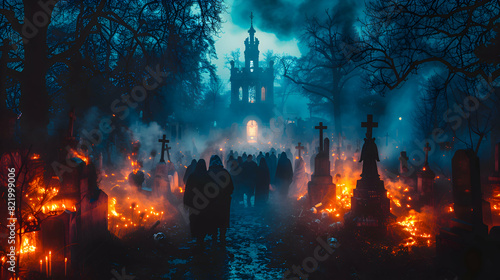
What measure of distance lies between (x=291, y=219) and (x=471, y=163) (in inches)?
232

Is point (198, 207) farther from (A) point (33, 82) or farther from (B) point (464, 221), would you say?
(A) point (33, 82)

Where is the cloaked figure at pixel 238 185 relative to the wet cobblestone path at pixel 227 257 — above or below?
above

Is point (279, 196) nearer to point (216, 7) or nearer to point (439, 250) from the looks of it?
point (216, 7)

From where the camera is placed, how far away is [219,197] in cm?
805

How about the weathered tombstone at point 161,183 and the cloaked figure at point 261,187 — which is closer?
the weathered tombstone at point 161,183

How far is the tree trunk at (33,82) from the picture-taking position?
9164mm

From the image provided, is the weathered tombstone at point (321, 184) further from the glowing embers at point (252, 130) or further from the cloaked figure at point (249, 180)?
the glowing embers at point (252, 130)

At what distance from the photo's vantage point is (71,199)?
21.4 feet

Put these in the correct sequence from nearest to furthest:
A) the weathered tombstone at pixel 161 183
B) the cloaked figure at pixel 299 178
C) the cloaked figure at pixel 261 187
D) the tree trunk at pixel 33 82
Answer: the tree trunk at pixel 33 82 < the weathered tombstone at pixel 161 183 < the cloaked figure at pixel 261 187 < the cloaked figure at pixel 299 178

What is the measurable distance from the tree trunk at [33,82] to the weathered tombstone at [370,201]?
353 inches

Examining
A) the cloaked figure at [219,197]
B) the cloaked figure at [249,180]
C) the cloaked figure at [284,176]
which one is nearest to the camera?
the cloaked figure at [219,197]

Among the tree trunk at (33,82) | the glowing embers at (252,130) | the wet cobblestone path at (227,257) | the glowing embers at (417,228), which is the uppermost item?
the glowing embers at (252,130)

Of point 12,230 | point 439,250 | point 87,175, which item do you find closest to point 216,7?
point 87,175

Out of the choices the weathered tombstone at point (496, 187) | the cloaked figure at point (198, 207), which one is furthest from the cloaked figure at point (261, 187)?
the weathered tombstone at point (496, 187)
